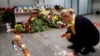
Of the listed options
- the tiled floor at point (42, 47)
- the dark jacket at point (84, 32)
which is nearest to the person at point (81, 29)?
the dark jacket at point (84, 32)

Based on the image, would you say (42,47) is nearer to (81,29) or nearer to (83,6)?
(81,29)

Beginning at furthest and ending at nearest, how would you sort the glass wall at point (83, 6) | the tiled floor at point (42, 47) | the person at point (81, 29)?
1. the glass wall at point (83, 6)
2. the tiled floor at point (42, 47)
3. the person at point (81, 29)

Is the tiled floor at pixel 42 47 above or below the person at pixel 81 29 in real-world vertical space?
below

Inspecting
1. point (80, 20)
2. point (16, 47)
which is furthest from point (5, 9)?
point (80, 20)

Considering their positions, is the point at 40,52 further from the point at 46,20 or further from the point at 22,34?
the point at 46,20

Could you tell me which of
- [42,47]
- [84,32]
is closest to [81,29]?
[84,32]

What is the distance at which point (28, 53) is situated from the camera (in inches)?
114

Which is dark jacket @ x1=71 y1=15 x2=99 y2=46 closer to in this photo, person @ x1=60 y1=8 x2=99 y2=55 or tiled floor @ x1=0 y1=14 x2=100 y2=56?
person @ x1=60 y1=8 x2=99 y2=55

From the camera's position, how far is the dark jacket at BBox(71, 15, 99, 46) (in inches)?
96.3

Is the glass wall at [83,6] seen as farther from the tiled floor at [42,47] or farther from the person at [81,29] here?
the person at [81,29]

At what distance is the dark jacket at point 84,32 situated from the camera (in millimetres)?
2446

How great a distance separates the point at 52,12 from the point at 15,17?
131 centimetres

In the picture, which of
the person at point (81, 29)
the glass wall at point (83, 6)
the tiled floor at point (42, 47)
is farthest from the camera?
the glass wall at point (83, 6)

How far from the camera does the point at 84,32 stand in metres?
2.51
